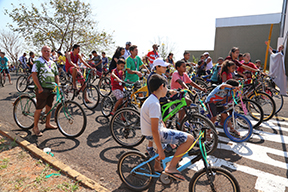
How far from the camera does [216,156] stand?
14.1ft

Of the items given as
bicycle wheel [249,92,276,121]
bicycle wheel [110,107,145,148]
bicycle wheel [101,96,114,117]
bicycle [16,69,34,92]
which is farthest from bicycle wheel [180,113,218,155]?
bicycle [16,69,34,92]

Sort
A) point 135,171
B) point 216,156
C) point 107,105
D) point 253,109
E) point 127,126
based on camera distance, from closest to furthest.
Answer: point 135,171
point 216,156
point 127,126
point 253,109
point 107,105

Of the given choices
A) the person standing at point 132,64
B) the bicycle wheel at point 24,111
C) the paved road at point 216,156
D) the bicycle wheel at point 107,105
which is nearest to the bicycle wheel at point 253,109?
the paved road at point 216,156

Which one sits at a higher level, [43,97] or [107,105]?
[43,97]

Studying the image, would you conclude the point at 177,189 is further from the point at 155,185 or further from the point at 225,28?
the point at 225,28

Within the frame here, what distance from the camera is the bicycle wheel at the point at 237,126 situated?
4818 mm

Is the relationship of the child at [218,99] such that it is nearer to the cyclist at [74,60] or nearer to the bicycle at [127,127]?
the bicycle at [127,127]

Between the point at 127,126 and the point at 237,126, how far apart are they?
274 cm

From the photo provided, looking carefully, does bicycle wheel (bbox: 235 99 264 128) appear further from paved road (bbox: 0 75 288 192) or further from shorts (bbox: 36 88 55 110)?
shorts (bbox: 36 88 55 110)

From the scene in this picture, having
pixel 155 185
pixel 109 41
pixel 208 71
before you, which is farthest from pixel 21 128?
pixel 109 41

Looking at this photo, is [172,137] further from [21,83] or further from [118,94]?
[21,83]

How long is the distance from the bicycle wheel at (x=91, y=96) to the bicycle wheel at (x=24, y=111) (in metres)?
2.32

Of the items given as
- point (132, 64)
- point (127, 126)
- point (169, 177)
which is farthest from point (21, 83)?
point (169, 177)

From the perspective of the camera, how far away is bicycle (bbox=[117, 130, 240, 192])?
247 cm
